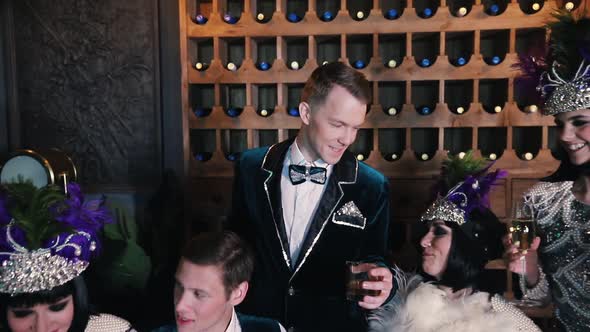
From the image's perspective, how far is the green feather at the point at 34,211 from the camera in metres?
1.50

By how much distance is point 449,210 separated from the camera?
187 cm

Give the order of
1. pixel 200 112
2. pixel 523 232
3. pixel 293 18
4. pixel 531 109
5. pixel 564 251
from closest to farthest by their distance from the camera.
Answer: pixel 523 232, pixel 564 251, pixel 531 109, pixel 293 18, pixel 200 112

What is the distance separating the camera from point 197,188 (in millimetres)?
2803

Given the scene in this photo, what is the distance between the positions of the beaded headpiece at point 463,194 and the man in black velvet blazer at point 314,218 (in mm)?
211

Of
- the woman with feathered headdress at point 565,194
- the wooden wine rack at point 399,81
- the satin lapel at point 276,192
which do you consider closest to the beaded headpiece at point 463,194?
the woman with feathered headdress at point 565,194

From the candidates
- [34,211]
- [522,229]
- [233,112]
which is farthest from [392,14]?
[34,211]

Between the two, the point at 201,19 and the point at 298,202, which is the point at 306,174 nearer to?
the point at 298,202

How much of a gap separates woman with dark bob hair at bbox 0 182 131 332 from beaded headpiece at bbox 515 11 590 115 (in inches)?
62.8

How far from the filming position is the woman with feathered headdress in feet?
5.54

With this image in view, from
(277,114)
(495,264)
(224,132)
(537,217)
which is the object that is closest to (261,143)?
(224,132)

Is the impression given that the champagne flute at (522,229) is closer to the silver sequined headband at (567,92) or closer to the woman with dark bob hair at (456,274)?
the woman with dark bob hair at (456,274)

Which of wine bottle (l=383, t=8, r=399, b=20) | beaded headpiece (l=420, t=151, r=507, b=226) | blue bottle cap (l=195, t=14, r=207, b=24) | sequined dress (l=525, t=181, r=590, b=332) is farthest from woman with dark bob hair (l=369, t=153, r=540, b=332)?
blue bottle cap (l=195, t=14, r=207, b=24)

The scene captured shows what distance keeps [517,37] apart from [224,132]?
5.77 ft

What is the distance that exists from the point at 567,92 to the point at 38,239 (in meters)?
1.74
